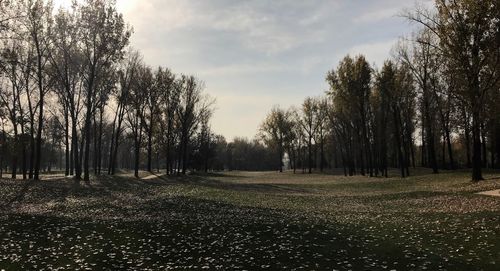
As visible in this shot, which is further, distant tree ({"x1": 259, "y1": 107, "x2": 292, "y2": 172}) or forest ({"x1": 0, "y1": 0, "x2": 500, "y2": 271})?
distant tree ({"x1": 259, "y1": 107, "x2": 292, "y2": 172})

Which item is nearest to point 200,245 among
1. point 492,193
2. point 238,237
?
point 238,237

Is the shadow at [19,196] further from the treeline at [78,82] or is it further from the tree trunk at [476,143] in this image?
the tree trunk at [476,143]

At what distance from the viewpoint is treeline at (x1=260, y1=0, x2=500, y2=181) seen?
34.6m

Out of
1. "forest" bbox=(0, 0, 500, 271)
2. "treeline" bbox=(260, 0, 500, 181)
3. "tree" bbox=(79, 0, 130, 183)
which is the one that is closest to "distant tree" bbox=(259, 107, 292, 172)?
"treeline" bbox=(260, 0, 500, 181)

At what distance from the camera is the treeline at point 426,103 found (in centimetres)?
3462

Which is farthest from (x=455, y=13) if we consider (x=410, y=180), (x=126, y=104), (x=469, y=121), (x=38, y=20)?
(x=126, y=104)

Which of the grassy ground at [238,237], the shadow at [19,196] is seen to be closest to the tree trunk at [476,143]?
the grassy ground at [238,237]

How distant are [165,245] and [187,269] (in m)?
3.49

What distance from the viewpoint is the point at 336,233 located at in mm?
17234

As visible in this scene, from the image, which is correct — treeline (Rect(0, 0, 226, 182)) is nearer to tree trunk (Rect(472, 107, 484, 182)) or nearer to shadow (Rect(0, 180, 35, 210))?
shadow (Rect(0, 180, 35, 210))

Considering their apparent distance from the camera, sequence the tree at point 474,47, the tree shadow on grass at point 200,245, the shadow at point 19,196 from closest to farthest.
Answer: the tree shadow on grass at point 200,245 < the shadow at point 19,196 < the tree at point 474,47

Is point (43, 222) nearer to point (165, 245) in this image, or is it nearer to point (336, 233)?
point (165, 245)

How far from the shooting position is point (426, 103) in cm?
5428

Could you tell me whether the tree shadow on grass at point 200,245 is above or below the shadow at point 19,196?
below
